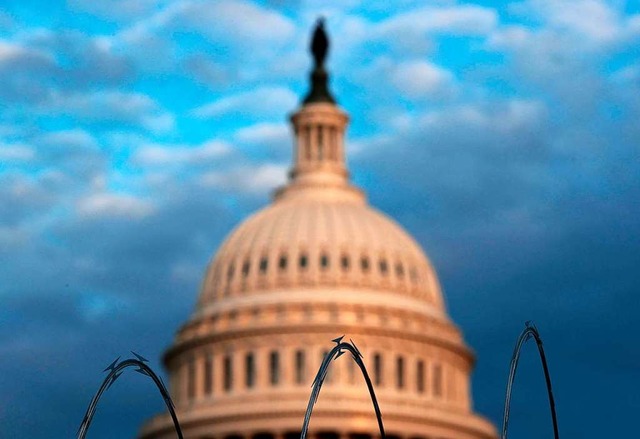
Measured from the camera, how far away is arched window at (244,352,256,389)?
172375 mm

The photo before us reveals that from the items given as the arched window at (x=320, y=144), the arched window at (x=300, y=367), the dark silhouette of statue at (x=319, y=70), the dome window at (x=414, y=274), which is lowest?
the arched window at (x=300, y=367)

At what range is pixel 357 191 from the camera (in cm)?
18500

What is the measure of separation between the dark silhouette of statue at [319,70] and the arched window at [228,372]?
2280cm

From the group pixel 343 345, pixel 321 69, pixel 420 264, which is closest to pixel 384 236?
pixel 420 264

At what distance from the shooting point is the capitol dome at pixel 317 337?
169 m

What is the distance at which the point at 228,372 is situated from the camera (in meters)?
174

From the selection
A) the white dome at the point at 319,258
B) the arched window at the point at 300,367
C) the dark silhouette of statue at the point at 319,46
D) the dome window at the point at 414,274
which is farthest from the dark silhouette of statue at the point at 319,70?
the arched window at the point at 300,367

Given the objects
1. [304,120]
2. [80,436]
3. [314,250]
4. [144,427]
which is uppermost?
[304,120]

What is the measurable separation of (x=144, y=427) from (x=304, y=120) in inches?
1042

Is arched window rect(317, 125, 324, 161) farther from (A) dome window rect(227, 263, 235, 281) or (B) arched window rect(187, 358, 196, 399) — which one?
(B) arched window rect(187, 358, 196, 399)

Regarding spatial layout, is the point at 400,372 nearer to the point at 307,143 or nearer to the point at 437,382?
the point at 437,382

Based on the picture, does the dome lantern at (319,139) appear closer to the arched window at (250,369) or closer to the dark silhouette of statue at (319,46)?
the dark silhouette of statue at (319,46)

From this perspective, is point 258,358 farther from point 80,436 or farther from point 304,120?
point 80,436

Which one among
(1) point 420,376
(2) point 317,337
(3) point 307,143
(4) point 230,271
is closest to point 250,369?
(2) point 317,337
